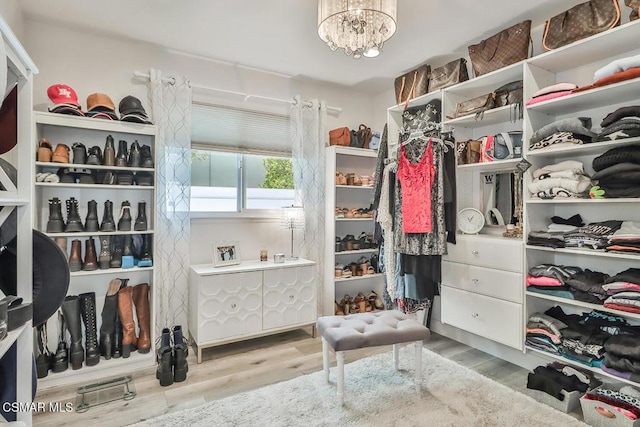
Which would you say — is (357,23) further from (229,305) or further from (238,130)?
(229,305)

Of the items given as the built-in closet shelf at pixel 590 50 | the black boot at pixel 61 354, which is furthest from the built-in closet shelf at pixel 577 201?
the black boot at pixel 61 354

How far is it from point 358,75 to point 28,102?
2.81 metres

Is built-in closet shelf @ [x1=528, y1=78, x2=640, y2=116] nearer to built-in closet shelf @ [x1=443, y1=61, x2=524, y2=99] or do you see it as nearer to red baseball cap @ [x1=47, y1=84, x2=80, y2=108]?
built-in closet shelf @ [x1=443, y1=61, x2=524, y2=99]

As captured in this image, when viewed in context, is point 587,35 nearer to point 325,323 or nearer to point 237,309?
point 325,323

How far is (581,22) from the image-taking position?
2.02 metres

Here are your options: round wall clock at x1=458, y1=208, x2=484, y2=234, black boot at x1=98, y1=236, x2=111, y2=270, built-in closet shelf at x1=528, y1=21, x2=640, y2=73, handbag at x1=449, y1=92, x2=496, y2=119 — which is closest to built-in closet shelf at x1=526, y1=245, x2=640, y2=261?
round wall clock at x1=458, y1=208, x2=484, y2=234

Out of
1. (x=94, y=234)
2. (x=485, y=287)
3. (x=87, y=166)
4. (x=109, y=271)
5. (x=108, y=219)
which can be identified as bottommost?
(x=485, y=287)

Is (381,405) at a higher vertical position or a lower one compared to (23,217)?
lower

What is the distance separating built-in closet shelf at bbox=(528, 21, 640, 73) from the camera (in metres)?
1.86

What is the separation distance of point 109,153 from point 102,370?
155 cm

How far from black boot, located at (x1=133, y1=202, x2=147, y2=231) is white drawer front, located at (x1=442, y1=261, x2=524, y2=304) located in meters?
2.40

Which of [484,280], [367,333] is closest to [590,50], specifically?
[484,280]

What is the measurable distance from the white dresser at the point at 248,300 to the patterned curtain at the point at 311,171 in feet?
1.11

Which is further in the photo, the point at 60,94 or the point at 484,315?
the point at 484,315
